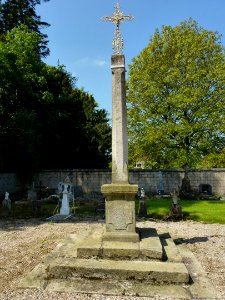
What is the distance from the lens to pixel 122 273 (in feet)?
18.2

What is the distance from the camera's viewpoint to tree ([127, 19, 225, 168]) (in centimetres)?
2198

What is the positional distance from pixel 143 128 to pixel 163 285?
1865 centimetres

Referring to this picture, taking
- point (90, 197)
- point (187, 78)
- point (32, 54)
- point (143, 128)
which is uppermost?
point (32, 54)

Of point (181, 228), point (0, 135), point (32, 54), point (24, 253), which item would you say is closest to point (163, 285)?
point (24, 253)

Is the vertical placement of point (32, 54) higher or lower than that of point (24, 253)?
higher

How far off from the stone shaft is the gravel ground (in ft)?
9.14

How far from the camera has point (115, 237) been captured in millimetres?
6582

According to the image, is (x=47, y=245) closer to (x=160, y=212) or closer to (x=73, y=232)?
(x=73, y=232)

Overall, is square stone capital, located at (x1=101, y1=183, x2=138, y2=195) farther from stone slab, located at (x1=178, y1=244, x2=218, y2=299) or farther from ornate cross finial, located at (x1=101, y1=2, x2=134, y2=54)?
ornate cross finial, located at (x1=101, y1=2, x2=134, y2=54)

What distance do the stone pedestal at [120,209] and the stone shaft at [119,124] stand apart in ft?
0.91

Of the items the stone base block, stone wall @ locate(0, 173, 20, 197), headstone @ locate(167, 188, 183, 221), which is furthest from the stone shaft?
stone wall @ locate(0, 173, 20, 197)

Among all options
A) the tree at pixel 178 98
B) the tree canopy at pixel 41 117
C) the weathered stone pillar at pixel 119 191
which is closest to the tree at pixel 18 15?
the tree canopy at pixel 41 117

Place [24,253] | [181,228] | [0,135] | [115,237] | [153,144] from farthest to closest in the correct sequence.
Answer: [153,144], [0,135], [181,228], [24,253], [115,237]

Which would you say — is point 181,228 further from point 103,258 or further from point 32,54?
point 32,54
